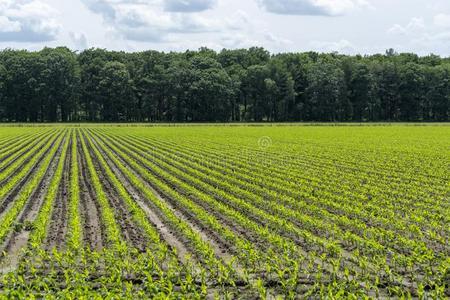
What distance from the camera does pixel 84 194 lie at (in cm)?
2047

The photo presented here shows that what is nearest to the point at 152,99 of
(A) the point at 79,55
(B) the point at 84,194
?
(A) the point at 79,55

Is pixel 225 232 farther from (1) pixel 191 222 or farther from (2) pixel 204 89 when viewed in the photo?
(2) pixel 204 89

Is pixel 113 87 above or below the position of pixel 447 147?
above

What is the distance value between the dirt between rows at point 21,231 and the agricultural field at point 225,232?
1.6 inches

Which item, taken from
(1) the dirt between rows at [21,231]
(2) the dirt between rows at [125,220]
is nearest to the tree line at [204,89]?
(2) the dirt between rows at [125,220]

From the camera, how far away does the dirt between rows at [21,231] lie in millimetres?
11992

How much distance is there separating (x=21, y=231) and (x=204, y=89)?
337 feet

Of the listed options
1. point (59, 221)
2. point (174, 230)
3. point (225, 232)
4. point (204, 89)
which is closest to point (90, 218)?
point (59, 221)

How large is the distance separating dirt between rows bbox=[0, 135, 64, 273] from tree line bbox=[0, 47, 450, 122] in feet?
316

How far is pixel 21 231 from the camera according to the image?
47.8ft

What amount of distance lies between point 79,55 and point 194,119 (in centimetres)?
3589

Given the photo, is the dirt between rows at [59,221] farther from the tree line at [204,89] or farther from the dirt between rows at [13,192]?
the tree line at [204,89]

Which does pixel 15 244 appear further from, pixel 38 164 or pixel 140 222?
pixel 38 164

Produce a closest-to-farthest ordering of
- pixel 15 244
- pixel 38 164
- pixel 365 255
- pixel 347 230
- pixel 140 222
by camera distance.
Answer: pixel 365 255 → pixel 15 244 → pixel 347 230 → pixel 140 222 → pixel 38 164
